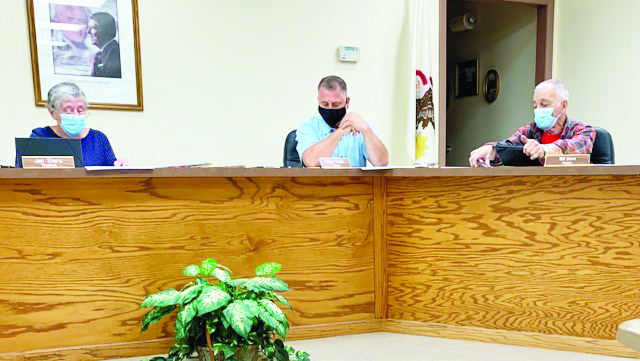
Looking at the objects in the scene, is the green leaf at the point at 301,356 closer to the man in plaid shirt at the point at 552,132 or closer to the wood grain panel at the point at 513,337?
the wood grain panel at the point at 513,337

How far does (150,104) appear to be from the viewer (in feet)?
8.75

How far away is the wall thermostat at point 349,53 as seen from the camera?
2.98 metres

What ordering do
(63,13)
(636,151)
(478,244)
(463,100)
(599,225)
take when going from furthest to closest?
(463,100), (636,151), (63,13), (478,244), (599,225)

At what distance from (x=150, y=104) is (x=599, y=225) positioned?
241cm

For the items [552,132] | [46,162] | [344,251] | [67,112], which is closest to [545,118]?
[552,132]

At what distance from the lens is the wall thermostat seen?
2.98 metres

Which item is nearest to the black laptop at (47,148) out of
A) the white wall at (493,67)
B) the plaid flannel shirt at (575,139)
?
the plaid flannel shirt at (575,139)

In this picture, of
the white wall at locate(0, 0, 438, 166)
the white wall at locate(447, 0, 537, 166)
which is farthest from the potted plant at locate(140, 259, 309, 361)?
the white wall at locate(447, 0, 537, 166)

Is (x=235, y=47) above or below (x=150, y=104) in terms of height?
above

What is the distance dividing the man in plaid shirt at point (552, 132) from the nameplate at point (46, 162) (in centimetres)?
145

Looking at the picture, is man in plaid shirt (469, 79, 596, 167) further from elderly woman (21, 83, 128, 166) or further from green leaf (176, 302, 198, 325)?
elderly woman (21, 83, 128, 166)

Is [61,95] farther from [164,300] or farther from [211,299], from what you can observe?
[211,299]

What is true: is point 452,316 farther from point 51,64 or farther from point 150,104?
point 51,64

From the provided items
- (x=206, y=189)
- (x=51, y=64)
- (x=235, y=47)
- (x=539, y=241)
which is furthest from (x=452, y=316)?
(x=51, y=64)
